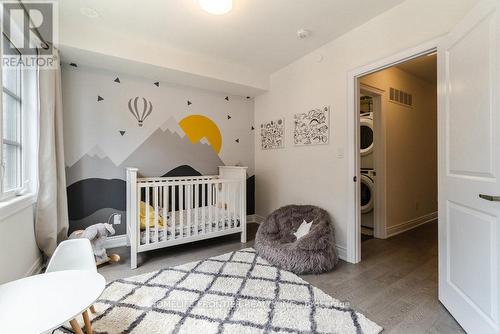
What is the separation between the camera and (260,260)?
7.64 feet

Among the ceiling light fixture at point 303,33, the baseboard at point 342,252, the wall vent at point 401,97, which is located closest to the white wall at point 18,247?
the baseboard at point 342,252

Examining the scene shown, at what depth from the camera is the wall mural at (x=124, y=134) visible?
2.59 metres

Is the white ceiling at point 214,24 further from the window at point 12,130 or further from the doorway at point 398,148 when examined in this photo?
the doorway at point 398,148

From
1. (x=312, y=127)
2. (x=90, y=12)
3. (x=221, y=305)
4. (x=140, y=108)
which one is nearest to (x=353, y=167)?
(x=312, y=127)

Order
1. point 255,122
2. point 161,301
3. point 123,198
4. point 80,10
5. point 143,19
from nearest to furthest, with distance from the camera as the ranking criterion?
point 161,301, point 80,10, point 143,19, point 123,198, point 255,122

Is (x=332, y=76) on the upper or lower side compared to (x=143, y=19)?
lower

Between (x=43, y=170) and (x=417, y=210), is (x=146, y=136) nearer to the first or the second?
(x=43, y=170)

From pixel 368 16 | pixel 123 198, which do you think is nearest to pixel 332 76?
pixel 368 16

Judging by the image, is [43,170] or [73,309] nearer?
[73,309]

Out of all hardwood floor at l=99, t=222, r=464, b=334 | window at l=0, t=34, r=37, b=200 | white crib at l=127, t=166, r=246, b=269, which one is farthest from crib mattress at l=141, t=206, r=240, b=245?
window at l=0, t=34, r=37, b=200

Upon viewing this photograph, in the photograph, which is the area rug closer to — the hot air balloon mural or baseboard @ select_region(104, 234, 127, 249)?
baseboard @ select_region(104, 234, 127, 249)

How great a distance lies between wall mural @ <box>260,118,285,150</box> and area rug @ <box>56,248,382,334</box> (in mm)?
1816

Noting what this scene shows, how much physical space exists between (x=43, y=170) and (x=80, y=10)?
146cm

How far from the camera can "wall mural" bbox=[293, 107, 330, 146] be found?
2576 mm
